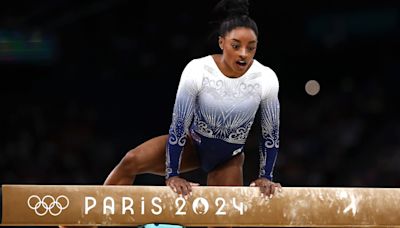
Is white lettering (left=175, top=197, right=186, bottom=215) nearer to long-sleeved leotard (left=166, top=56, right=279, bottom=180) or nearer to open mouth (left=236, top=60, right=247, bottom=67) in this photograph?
long-sleeved leotard (left=166, top=56, right=279, bottom=180)

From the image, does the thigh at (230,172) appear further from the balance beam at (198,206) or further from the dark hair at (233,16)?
the dark hair at (233,16)

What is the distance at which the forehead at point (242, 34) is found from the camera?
12.4 feet

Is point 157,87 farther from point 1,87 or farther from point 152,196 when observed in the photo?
point 152,196

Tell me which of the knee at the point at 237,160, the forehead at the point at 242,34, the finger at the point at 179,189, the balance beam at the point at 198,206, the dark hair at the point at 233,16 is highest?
the dark hair at the point at 233,16

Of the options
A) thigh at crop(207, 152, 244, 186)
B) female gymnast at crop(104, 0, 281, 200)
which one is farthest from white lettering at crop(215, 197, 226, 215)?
thigh at crop(207, 152, 244, 186)

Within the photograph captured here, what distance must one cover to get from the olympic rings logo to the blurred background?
159 inches

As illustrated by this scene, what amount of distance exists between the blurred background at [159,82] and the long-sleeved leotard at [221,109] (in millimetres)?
3824

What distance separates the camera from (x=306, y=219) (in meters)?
3.85

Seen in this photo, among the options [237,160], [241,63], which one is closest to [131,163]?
[237,160]

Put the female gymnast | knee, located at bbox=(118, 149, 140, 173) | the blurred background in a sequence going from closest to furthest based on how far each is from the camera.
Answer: the female gymnast < knee, located at bbox=(118, 149, 140, 173) < the blurred background

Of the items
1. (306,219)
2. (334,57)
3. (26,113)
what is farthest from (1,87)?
(306,219)

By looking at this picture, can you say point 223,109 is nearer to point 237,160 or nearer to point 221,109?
point 221,109

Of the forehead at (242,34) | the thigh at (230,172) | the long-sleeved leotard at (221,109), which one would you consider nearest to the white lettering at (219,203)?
the long-sleeved leotard at (221,109)

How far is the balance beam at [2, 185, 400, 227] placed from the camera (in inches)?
147
